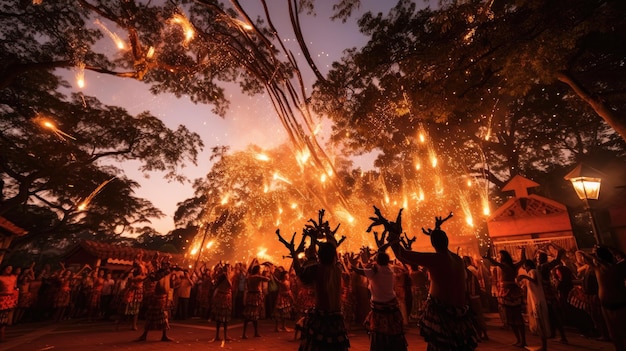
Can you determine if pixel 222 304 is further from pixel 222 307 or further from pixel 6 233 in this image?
pixel 6 233

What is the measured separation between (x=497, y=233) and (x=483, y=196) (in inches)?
519

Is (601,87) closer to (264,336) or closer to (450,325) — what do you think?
(450,325)

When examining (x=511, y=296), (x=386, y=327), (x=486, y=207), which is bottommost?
(x=386, y=327)

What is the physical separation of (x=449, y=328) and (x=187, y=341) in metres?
7.31

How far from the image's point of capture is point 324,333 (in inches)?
154

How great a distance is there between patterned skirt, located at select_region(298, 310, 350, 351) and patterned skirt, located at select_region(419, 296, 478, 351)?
1123 millimetres

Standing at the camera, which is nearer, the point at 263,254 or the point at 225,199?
the point at 225,199

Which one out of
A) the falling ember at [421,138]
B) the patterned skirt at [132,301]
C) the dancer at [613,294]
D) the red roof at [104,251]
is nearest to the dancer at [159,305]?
the patterned skirt at [132,301]

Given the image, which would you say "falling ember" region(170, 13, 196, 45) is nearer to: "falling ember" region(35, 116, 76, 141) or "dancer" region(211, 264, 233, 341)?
"falling ember" region(35, 116, 76, 141)

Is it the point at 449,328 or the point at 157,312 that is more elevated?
the point at 449,328

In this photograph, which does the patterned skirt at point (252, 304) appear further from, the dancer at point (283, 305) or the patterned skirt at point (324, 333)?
the patterned skirt at point (324, 333)

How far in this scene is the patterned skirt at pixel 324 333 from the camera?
389 centimetres

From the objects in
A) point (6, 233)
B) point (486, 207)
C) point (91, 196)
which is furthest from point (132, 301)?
point (486, 207)

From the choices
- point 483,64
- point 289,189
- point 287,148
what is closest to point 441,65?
point 483,64
